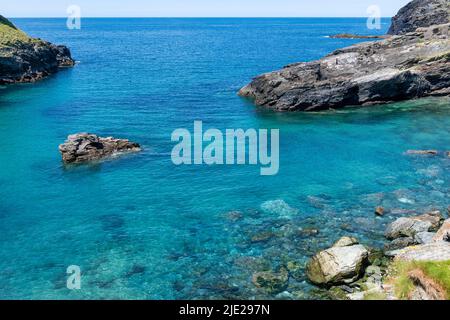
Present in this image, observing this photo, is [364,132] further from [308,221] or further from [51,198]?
[51,198]

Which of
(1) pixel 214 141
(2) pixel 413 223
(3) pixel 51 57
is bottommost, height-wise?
(2) pixel 413 223

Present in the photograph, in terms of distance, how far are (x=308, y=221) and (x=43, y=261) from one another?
24463mm

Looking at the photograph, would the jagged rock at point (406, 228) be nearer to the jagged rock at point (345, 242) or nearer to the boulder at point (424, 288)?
the jagged rock at point (345, 242)

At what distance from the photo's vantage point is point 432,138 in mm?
68000

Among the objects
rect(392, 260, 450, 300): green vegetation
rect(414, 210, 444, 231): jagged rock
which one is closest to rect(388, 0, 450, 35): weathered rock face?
rect(414, 210, 444, 231): jagged rock

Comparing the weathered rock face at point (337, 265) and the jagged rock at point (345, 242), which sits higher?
the jagged rock at point (345, 242)

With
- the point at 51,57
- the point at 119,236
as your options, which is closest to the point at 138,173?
the point at 119,236

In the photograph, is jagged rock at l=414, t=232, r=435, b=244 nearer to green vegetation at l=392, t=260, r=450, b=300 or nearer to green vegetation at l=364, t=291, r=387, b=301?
green vegetation at l=392, t=260, r=450, b=300

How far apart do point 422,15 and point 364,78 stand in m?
104

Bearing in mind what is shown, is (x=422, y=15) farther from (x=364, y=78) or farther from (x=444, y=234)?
(x=444, y=234)

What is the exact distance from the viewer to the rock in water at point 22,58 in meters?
116

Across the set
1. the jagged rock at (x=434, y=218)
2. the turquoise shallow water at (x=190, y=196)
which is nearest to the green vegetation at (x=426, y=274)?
the turquoise shallow water at (x=190, y=196)

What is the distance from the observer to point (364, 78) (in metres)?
86.5

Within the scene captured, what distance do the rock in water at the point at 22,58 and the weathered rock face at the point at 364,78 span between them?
65041mm
